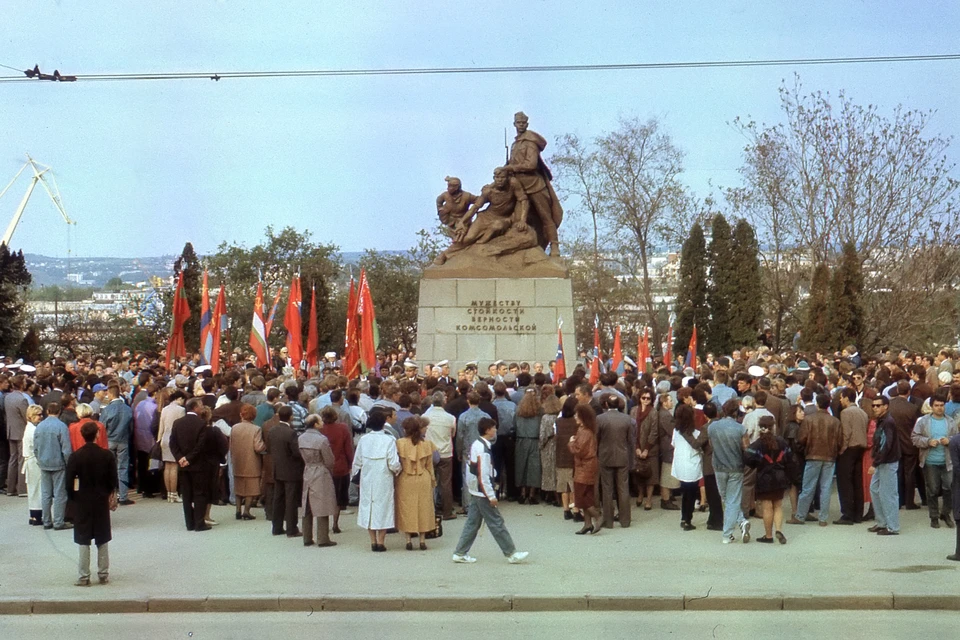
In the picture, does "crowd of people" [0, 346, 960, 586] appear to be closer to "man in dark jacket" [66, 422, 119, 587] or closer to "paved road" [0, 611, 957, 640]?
"man in dark jacket" [66, 422, 119, 587]

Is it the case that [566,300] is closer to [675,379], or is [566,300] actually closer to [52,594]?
[675,379]

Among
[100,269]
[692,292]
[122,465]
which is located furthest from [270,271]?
[100,269]

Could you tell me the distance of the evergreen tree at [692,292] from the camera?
1651 inches

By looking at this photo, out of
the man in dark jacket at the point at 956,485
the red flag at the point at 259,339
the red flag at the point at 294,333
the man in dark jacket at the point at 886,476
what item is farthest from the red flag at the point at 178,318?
the man in dark jacket at the point at 956,485

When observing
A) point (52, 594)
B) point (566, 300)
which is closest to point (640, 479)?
point (52, 594)

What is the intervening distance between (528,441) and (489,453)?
386 centimetres

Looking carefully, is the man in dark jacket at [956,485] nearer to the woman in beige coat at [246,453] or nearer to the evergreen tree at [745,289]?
the woman in beige coat at [246,453]

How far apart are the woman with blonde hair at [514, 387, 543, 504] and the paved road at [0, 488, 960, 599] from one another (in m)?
1.05

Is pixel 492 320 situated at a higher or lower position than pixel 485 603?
higher

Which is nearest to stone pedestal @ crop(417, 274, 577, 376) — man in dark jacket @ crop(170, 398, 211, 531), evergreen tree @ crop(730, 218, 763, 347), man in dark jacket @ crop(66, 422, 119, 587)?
man in dark jacket @ crop(170, 398, 211, 531)

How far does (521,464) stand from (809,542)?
4.14 m

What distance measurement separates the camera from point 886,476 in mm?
14586

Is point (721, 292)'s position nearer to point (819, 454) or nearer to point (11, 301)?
point (11, 301)

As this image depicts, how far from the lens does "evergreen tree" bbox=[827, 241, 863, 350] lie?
3634 cm
